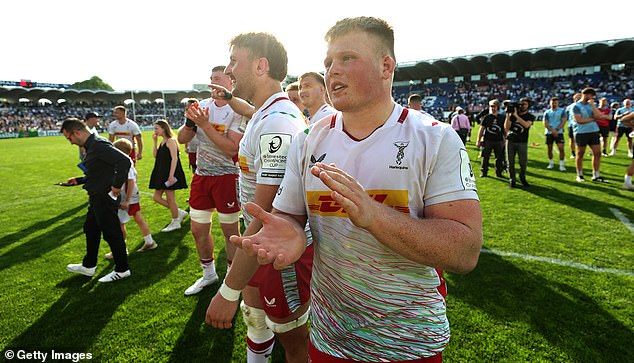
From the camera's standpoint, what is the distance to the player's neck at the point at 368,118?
1566 millimetres

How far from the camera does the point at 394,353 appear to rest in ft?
5.04

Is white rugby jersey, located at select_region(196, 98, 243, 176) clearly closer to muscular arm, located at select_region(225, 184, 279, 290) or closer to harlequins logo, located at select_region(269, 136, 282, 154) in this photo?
harlequins logo, located at select_region(269, 136, 282, 154)

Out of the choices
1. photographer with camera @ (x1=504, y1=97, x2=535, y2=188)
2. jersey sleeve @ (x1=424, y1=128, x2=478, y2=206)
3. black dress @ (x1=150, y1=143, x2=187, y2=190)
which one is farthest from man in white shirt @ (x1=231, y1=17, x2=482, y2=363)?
photographer with camera @ (x1=504, y1=97, x2=535, y2=188)

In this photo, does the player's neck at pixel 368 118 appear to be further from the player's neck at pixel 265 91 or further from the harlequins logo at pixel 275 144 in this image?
the player's neck at pixel 265 91

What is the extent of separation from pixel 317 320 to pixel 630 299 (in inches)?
159

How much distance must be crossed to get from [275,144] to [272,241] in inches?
37.0

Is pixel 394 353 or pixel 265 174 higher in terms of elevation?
pixel 265 174

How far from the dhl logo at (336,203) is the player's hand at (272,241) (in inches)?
7.4

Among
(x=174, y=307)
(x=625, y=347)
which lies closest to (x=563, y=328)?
(x=625, y=347)

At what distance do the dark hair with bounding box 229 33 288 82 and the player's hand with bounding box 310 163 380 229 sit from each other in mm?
1725

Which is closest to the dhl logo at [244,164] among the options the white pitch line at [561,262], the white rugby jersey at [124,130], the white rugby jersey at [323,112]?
the white rugby jersey at [323,112]

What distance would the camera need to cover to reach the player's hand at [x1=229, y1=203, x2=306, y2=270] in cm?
136

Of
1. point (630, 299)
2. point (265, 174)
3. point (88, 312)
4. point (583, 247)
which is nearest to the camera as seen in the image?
point (265, 174)

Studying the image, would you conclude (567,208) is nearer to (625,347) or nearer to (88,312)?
(625,347)
